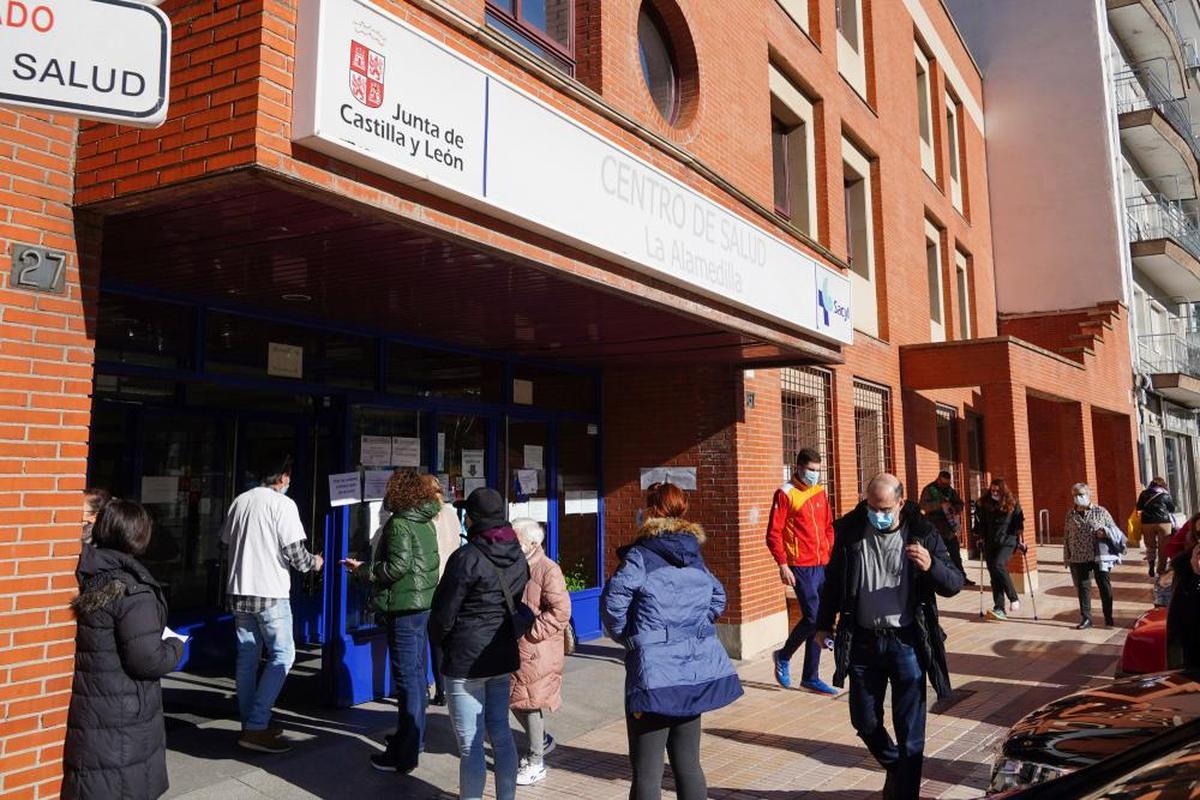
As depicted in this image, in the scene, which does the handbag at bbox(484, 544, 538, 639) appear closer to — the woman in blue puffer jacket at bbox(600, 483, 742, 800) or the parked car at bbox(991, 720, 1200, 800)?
the woman in blue puffer jacket at bbox(600, 483, 742, 800)

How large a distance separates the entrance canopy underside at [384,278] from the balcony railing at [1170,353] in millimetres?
21077

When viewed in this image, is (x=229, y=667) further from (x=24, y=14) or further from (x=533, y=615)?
(x=24, y=14)

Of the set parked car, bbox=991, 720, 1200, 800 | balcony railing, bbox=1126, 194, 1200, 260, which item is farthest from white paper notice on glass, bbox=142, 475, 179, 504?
balcony railing, bbox=1126, 194, 1200, 260

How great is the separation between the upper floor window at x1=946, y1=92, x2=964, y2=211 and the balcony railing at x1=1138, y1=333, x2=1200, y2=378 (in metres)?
8.10

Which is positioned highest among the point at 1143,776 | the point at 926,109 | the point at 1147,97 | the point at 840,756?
the point at 1147,97

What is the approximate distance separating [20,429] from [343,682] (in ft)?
11.4

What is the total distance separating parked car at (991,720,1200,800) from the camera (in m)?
2.23

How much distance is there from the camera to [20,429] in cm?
388

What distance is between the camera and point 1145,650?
18.2 feet

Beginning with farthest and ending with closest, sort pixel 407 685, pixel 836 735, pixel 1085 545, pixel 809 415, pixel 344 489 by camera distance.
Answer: pixel 809 415, pixel 1085 545, pixel 344 489, pixel 836 735, pixel 407 685

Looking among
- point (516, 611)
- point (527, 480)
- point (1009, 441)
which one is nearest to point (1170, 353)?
point (1009, 441)

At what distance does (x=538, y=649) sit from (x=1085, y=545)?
308 inches

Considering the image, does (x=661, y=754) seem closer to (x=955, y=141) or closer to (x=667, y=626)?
(x=667, y=626)

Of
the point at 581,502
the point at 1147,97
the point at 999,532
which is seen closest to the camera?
the point at 581,502
